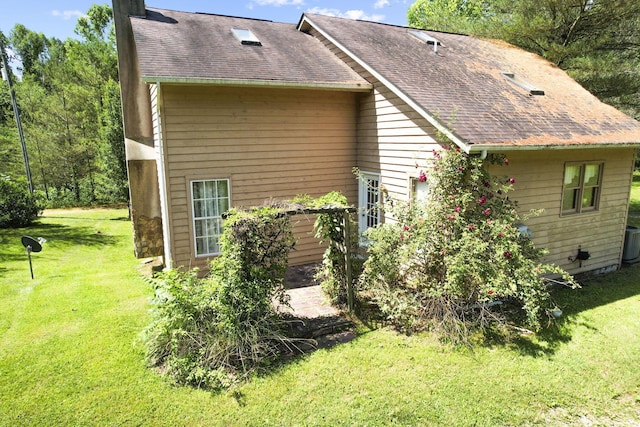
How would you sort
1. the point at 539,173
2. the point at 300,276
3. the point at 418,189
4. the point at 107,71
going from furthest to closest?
the point at 107,71 → the point at 300,276 → the point at 418,189 → the point at 539,173

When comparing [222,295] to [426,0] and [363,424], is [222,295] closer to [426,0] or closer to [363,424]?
[363,424]

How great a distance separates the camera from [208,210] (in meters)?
8.01

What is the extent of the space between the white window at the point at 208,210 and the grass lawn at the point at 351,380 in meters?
1.69

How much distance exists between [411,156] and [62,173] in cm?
2398

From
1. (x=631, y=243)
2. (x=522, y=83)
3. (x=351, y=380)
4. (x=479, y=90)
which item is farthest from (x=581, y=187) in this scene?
(x=351, y=380)

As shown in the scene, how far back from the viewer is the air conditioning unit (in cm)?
917

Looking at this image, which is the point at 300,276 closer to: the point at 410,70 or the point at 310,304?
the point at 310,304

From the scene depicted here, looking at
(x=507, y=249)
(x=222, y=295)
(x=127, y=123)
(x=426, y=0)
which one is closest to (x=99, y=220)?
(x=127, y=123)

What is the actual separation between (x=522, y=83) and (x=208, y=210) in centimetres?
787

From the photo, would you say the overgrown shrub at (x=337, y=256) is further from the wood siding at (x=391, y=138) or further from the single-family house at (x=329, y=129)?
the wood siding at (x=391, y=138)

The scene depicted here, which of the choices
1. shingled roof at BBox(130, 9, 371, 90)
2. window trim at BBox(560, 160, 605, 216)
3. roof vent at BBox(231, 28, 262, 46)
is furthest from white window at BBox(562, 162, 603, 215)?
roof vent at BBox(231, 28, 262, 46)

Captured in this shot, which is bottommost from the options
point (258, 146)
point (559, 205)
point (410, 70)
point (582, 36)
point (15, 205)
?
point (15, 205)

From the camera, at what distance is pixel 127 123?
361 inches

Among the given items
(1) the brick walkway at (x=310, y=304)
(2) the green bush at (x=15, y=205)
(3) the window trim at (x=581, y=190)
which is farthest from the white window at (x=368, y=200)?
(2) the green bush at (x=15, y=205)
